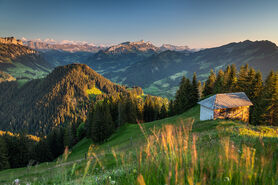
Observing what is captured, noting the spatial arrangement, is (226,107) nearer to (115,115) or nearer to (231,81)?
(231,81)

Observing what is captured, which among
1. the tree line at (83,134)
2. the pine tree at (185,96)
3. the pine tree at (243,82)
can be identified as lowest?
the tree line at (83,134)

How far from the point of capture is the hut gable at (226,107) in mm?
32281

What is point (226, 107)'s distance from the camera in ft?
106

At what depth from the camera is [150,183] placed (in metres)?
3.19

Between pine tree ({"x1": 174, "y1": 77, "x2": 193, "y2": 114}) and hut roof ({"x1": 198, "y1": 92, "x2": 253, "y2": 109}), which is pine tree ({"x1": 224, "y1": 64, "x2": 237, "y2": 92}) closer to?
pine tree ({"x1": 174, "y1": 77, "x2": 193, "y2": 114})

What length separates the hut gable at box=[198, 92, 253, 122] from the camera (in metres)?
32.3

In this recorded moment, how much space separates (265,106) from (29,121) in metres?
231

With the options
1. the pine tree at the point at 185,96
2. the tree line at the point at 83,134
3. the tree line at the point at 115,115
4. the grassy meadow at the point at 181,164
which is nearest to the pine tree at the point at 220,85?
the pine tree at the point at 185,96

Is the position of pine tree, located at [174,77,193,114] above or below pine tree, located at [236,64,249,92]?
below

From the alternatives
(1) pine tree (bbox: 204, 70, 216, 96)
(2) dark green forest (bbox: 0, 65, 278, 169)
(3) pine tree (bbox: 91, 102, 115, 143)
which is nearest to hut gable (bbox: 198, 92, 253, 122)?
(2) dark green forest (bbox: 0, 65, 278, 169)

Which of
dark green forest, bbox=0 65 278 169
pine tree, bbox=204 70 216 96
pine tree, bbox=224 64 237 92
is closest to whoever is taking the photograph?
dark green forest, bbox=0 65 278 169

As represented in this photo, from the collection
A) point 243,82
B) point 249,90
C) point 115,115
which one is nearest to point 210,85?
point 243,82

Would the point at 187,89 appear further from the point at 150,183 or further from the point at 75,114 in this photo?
the point at 75,114

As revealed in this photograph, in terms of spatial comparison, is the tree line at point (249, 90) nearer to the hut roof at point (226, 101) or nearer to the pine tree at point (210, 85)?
the pine tree at point (210, 85)
